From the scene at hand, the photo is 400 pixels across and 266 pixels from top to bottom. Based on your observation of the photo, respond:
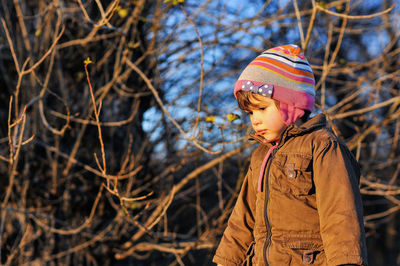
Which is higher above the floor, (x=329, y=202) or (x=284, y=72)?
(x=284, y=72)

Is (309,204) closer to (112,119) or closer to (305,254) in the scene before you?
(305,254)

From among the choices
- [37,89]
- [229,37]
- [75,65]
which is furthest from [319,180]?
[75,65]

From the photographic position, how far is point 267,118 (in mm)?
1849

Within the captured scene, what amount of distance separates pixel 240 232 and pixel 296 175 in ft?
1.55

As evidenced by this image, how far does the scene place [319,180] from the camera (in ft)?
5.30

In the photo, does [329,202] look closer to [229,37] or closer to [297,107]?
[297,107]

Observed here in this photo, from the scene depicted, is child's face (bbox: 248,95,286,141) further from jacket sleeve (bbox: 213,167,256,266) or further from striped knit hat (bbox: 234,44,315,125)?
jacket sleeve (bbox: 213,167,256,266)

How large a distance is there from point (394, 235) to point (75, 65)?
9671 mm

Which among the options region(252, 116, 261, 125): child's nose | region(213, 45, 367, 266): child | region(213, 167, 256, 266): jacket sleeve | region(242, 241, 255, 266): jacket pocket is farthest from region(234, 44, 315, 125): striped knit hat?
region(242, 241, 255, 266): jacket pocket

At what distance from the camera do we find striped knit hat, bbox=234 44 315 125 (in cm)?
181

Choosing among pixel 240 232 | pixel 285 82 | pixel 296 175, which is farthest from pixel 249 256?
pixel 285 82

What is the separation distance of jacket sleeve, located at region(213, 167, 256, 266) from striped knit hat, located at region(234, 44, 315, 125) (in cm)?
41

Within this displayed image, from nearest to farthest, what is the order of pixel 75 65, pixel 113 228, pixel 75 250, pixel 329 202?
pixel 329 202 < pixel 75 250 < pixel 113 228 < pixel 75 65

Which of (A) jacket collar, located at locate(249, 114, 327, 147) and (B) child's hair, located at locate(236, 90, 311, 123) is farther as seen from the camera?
(B) child's hair, located at locate(236, 90, 311, 123)
